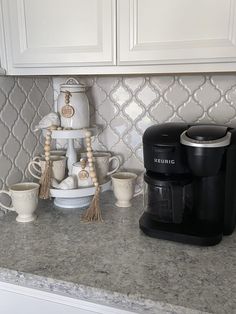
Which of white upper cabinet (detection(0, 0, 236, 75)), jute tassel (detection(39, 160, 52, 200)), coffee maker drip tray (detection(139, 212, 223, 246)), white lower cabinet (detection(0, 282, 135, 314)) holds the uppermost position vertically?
white upper cabinet (detection(0, 0, 236, 75))

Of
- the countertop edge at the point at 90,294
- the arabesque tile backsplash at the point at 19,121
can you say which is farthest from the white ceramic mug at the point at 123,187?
the countertop edge at the point at 90,294

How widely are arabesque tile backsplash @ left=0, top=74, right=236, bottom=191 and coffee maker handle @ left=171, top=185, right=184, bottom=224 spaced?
0.38m

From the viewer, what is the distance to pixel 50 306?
80cm

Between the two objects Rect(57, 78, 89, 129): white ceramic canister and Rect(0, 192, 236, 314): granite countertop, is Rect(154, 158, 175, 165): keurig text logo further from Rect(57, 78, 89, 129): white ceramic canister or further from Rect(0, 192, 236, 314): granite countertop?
Rect(57, 78, 89, 129): white ceramic canister

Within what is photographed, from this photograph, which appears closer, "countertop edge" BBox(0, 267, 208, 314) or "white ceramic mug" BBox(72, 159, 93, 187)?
"countertop edge" BBox(0, 267, 208, 314)

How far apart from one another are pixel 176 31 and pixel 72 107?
1.41 feet

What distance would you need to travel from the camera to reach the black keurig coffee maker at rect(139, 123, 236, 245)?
33.1 inches

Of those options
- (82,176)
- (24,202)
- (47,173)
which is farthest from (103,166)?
(24,202)

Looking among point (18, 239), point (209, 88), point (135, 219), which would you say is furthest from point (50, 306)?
point (209, 88)

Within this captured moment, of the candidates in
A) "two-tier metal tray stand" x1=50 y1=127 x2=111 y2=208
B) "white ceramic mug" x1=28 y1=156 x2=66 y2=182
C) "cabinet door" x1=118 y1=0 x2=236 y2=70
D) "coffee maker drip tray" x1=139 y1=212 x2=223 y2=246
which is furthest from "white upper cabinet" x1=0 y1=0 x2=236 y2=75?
"coffee maker drip tray" x1=139 y1=212 x2=223 y2=246

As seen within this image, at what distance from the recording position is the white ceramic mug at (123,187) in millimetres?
1146

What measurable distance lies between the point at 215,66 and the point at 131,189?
1.71 ft

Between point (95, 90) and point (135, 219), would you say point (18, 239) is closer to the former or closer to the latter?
point (135, 219)

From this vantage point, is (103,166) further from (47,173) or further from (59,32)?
(59,32)
